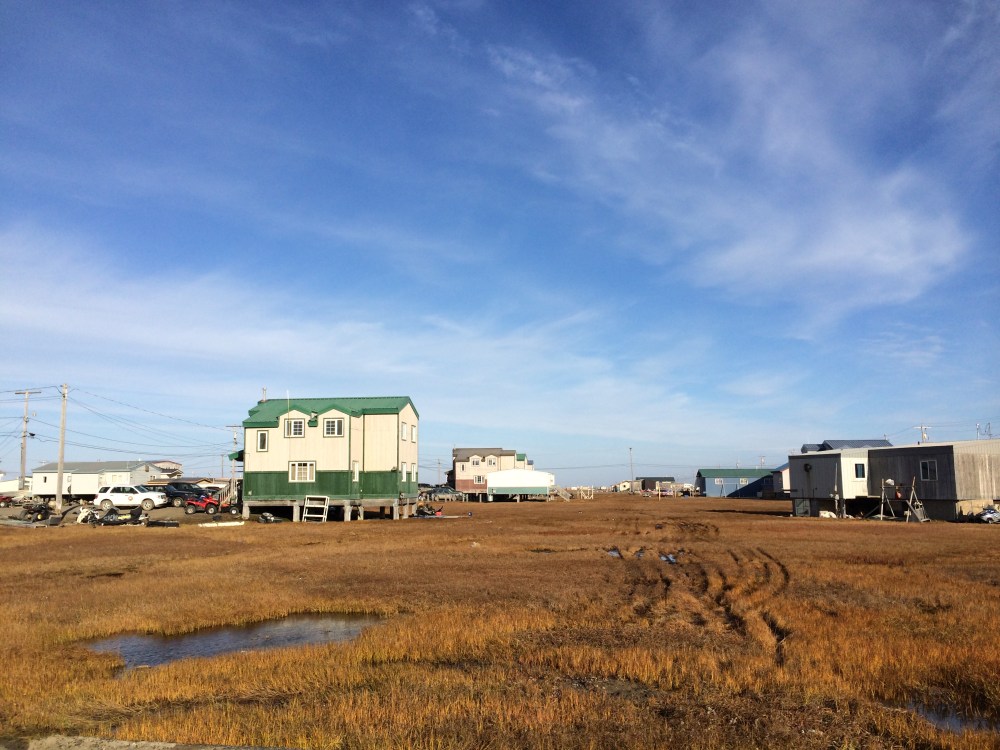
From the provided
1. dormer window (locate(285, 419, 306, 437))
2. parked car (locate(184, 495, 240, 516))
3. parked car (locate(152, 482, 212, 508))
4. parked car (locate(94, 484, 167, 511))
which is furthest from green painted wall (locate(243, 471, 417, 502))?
parked car (locate(152, 482, 212, 508))

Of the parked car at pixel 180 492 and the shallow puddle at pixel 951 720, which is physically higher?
the parked car at pixel 180 492

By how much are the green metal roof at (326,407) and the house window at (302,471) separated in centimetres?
298

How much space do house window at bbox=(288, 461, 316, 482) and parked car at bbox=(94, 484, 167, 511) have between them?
14.3m

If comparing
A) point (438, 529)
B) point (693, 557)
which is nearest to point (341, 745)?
point (693, 557)

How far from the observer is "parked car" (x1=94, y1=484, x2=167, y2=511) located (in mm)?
55031

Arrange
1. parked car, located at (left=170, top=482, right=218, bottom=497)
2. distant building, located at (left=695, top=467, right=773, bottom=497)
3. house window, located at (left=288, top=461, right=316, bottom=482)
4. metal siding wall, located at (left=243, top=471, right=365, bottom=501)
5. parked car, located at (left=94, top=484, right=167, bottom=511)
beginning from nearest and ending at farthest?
metal siding wall, located at (left=243, top=471, right=365, bottom=501) → house window, located at (left=288, top=461, right=316, bottom=482) → parked car, located at (left=94, top=484, right=167, bottom=511) → parked car, located at (left=170, top=482, right=218, bottom=497) → distant building, located at (left=695, top=467, right=773, bottom=497)

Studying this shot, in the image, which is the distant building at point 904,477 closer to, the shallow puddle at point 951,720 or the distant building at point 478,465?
the shallow puddle at point 951,720

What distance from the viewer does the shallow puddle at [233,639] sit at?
12578 millimetres

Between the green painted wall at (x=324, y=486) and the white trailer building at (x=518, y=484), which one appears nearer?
the green painted wall at (x=324, y=486)

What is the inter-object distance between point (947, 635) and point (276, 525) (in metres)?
37.8

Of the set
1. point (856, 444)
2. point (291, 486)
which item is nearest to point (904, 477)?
point (856, 444)

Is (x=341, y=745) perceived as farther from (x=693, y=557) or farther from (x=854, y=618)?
(x=693, y=557)

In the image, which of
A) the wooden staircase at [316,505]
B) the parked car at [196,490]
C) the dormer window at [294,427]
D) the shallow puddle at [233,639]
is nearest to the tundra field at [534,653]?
the shallow puddle at [233,639]

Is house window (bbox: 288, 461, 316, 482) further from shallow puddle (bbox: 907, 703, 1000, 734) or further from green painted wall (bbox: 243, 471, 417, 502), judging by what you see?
shallow puddle (bbox: 907, 703, 1000, 734)
